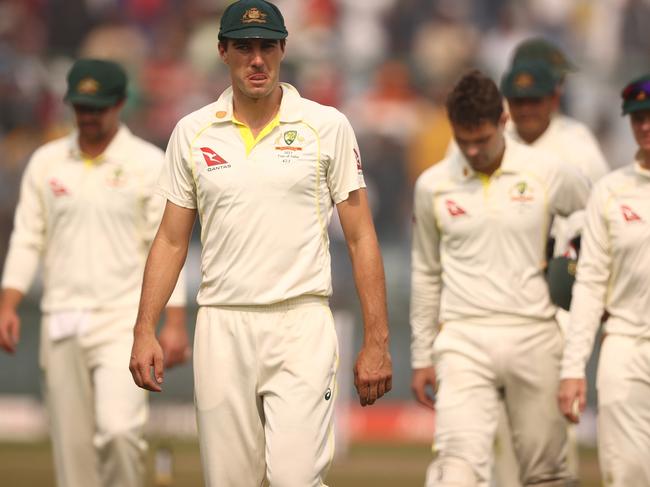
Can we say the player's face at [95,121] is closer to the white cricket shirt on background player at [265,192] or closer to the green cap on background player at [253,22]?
the white cricket shirt on background player at [265,192]

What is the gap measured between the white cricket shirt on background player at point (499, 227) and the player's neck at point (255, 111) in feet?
5.50

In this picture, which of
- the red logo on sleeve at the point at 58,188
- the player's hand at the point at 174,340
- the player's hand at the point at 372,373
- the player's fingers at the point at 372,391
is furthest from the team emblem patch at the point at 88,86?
the player's fingers at the point at 372,391

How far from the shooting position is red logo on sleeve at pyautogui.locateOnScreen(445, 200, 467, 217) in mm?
7035

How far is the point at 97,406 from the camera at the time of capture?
7418 millimetres

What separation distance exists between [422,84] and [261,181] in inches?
373

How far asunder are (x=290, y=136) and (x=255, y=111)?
175 millimetres

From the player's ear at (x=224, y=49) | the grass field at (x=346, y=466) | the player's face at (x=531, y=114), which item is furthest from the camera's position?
the grass field at (x=346, y=466)

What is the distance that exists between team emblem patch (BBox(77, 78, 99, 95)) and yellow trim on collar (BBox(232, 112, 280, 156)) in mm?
2218

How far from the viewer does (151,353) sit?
543 cm

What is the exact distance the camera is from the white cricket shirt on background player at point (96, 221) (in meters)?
7.61

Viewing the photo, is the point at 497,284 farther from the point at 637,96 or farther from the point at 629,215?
the point at 637,96

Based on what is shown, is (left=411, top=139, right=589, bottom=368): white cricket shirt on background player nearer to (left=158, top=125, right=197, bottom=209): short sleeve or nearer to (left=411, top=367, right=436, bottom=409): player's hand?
(left=411, top=367, right=436, bottom=409): player's hand

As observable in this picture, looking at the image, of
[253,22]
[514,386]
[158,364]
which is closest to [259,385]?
[158,364]

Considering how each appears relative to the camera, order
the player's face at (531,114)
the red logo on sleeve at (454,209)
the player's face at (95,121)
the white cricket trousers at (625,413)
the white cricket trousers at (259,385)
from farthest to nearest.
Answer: the player's face at (531,114) → the player's face at (95,121) → the red logo on sleeve at (454,209) → the white cricket trousers at (625,413) → the white cricket trousers at (259,385)
